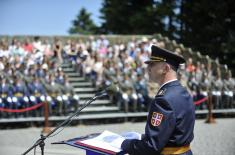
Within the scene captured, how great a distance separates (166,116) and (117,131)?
10509 millimetres

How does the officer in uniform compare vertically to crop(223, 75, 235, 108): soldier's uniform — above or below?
above

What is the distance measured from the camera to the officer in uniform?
3.84 meters

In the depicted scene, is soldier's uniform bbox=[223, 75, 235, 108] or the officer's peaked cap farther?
soldier's uniform bbox=[223, 75, 235, 108]

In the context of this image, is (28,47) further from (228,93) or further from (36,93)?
(228,93)

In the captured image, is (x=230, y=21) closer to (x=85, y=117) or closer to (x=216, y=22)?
(x=216, y=22)

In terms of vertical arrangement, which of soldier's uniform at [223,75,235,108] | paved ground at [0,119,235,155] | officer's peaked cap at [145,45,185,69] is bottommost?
paved ground at [0,119,235,155]

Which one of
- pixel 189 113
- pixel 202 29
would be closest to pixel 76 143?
pixel 189 113

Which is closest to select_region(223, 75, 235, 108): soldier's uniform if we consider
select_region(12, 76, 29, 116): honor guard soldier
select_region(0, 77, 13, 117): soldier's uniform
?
select_region(12, 76, 29, 116): honor guard soldier

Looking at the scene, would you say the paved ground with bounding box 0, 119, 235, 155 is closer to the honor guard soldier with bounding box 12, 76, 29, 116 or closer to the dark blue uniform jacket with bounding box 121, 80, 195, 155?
the honor guard soldier with bounding box 12, 76, 29, 116

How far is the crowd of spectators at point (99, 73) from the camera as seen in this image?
52.2ft

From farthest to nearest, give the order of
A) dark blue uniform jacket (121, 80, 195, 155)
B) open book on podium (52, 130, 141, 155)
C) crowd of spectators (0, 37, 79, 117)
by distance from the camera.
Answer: crowd of spectators (0, 37, 79, 117) < open book on podium (52, 130, 141, 155) < dark blue uniform jacket (121, 80, 195, 155)

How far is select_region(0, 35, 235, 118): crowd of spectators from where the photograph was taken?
15922 millimetres

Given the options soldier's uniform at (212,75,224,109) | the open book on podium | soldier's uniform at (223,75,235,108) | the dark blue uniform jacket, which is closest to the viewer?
the dark blue uniform jacket

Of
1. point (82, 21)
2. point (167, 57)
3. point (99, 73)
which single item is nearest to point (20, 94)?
point (99, 73)
